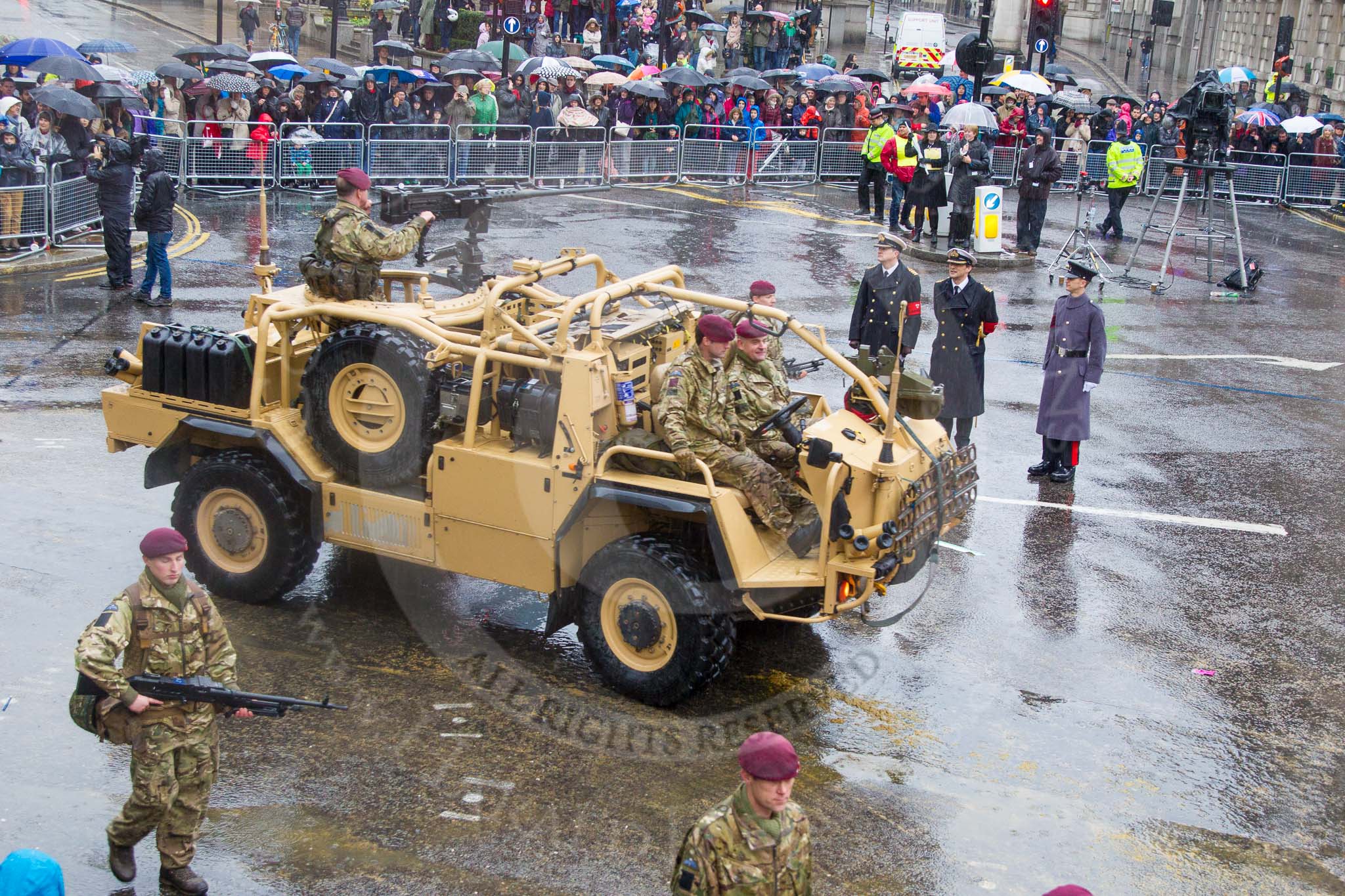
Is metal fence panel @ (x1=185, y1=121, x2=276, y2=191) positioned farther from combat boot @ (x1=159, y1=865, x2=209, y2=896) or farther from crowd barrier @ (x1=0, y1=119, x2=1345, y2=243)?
combat boot @ (x1=159, y1=865, x2=209, y2=896)

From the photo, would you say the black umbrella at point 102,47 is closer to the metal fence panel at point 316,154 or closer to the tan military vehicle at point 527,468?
the metal fence panel at point 316,154

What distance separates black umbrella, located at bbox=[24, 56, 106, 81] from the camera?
1998 cm

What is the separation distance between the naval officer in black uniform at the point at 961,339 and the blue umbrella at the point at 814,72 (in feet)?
65.6

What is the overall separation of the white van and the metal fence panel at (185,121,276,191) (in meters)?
22.3

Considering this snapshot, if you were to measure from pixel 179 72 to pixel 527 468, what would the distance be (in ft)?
58.4

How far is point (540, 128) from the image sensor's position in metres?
23.9

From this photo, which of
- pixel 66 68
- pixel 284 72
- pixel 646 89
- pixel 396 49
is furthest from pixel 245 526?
pixel 396 49

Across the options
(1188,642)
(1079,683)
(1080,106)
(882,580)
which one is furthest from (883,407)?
(1080,106)

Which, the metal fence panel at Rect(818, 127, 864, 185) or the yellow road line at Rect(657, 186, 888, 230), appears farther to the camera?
the metal fence panel at Rect(818, 127, 864, 185)

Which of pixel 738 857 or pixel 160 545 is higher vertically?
pixel 160 545

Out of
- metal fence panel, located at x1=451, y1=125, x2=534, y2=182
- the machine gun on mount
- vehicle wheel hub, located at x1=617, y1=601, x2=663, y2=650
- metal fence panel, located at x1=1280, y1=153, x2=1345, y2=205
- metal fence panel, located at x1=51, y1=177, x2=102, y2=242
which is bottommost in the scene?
vehicle wheel hub, located at x1=617, y1=601, x2=663, y2=650

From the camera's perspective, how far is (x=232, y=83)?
21.9 metres

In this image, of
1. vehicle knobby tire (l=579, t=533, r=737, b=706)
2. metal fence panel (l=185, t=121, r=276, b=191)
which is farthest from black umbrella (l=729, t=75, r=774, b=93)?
vehicle knobby tire (l=579, t=533, r=737, b=706)

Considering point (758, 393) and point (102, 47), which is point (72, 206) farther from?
point (758, 393)
